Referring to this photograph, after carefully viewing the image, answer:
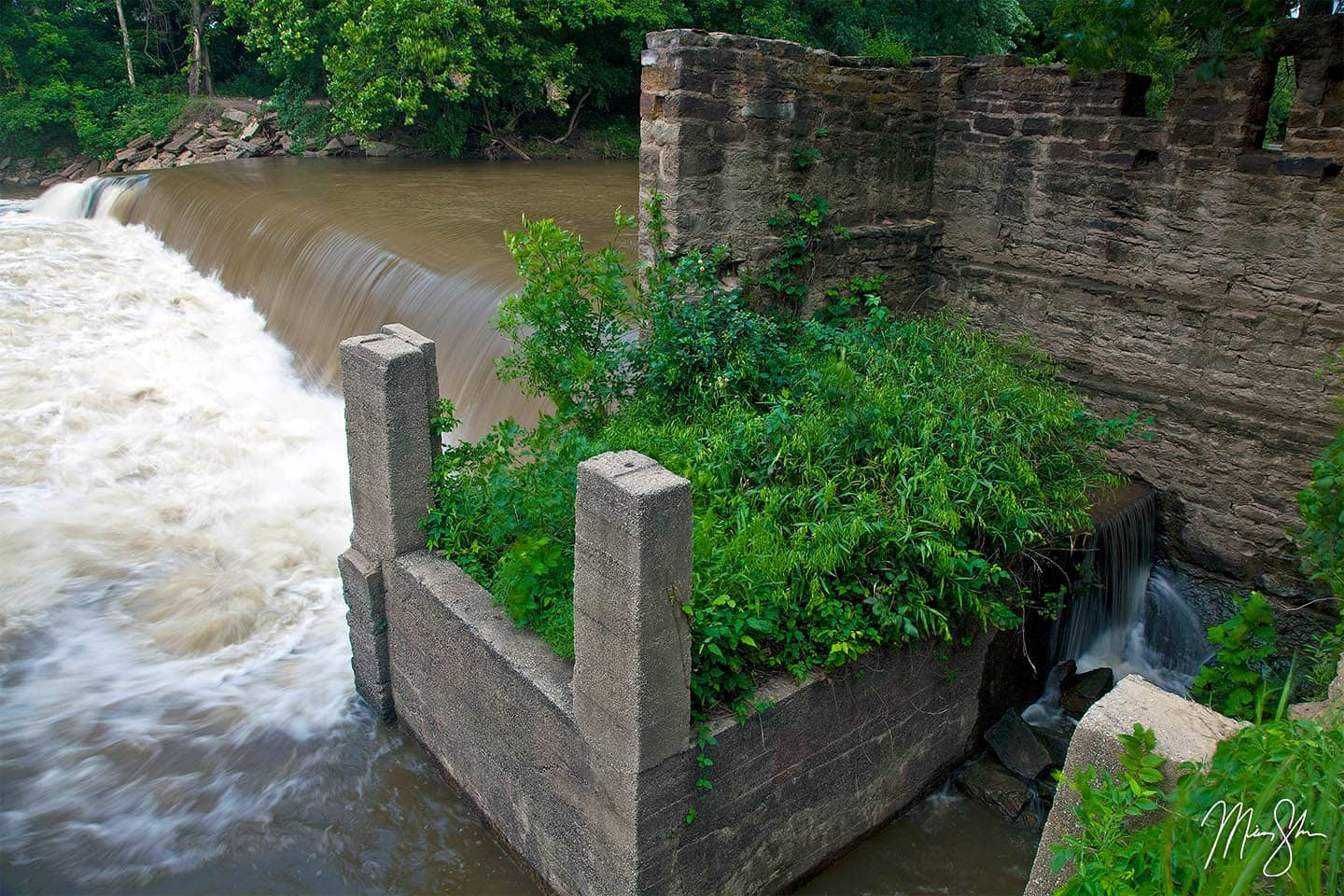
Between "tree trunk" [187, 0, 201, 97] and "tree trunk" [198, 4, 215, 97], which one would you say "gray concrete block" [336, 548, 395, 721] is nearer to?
"tree trunk" [198, 4, 215, 97]

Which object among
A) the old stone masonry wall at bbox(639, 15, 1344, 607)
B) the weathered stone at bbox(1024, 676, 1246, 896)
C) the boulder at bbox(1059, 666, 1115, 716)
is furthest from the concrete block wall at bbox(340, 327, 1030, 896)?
the old stone masonry wall at bbox(639, 15, 1344, 607)

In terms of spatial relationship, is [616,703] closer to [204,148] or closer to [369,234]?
[369,234]

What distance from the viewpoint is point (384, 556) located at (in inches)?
193

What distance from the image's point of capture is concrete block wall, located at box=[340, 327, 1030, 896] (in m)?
3.37

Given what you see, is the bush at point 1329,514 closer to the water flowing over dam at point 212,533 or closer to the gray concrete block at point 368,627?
the water flowing over dam at point 212,533

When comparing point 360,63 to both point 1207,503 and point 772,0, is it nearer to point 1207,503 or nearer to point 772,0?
point 772,0

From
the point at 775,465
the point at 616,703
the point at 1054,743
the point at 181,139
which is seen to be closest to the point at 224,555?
the point at 775,465

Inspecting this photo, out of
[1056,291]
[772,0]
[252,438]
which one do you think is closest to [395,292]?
[252,438]

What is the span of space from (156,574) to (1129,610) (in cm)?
616

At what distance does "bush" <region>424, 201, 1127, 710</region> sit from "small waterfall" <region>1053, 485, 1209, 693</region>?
60cm

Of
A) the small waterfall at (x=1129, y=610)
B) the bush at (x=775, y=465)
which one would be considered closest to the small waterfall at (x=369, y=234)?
the bush at (x=775, y=465)

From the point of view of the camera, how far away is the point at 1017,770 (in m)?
4.88

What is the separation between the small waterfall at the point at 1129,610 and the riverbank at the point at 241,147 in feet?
43.8

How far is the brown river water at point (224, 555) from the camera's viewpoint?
181 inches
